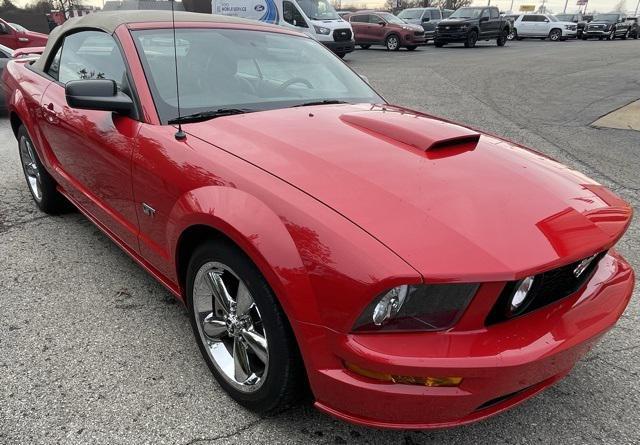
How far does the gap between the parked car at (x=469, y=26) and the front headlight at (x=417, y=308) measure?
2437 centimetres

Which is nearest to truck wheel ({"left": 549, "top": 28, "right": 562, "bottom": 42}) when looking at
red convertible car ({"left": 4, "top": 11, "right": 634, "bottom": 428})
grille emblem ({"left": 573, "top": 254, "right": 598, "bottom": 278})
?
red convertible car ({"left": 4, "top": 11, "right": 634, "bottom": 428})

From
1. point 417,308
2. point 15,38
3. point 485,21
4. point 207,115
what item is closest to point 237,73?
point 207,115

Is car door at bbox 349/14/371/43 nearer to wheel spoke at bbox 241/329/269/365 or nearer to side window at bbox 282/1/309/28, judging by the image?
side window at bbox 282/1/309/28

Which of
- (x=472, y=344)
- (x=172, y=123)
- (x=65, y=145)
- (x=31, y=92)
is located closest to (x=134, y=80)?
(x=172, y=123)

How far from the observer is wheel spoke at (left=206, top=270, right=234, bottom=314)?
2.12m

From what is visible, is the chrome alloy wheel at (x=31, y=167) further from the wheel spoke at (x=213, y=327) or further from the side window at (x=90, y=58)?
the wheel spoke at (x=213, y=327)

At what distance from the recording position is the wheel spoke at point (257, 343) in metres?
1.96

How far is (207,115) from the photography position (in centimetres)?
253

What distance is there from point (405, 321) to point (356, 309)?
0.54 ft

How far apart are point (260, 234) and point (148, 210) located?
92 centimetres

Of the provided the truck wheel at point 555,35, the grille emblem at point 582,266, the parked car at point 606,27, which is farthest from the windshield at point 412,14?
the grille emblem at point 582,266

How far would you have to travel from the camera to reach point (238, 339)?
6.98 feet

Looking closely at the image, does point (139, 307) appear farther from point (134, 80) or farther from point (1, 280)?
point (134, 80)

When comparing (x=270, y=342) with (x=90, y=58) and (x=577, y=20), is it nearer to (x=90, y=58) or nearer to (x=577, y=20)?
(x=90, y=58)
